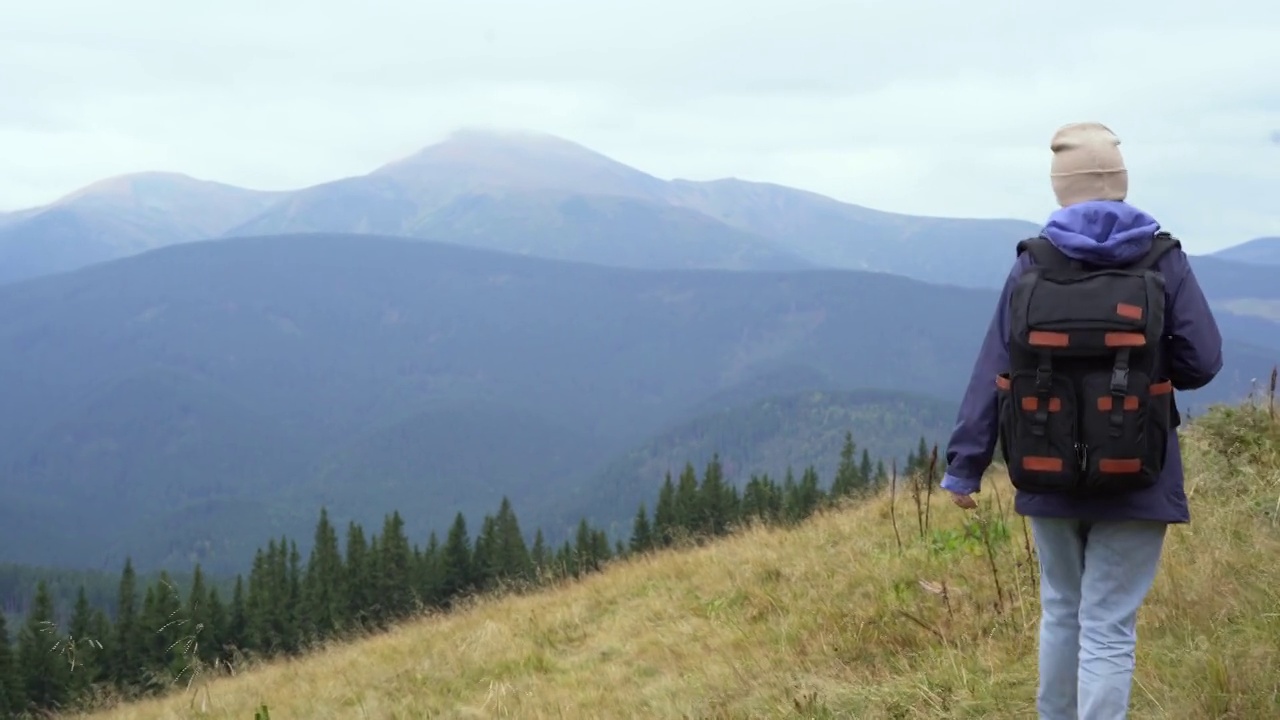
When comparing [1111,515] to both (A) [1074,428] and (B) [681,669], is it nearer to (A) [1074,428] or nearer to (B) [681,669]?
(A) [1074,428]

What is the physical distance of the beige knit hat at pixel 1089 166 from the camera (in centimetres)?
340

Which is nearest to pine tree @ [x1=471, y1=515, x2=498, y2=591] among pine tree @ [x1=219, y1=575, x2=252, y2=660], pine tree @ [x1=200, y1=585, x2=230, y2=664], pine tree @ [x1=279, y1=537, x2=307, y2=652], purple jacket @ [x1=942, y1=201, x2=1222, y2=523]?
pine tree @ [x1=279, y1=537, x2=307, y2=652]

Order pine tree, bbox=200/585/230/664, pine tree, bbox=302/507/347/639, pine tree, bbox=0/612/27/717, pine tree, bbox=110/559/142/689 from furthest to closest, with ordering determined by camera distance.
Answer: pine tree, bbox=302/507/347/639 < pine tree, bbox=110/559/142/689 < pine tree, bbox=200/585/230/664 < pine tree, bbox=0/612/27/717

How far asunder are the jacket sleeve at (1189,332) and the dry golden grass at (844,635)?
126 centimetres

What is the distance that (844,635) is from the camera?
18.3 feet

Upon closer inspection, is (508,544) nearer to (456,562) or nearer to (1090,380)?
(456,562)

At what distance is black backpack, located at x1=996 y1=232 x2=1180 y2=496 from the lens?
3.08 metres

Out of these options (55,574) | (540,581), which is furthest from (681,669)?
(55,574)

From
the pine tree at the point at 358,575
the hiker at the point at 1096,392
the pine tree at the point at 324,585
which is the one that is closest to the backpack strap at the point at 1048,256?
the hiker at the point at 1096,392

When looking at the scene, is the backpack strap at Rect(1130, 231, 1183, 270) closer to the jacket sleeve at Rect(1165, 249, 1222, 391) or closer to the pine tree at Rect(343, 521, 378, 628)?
the jacket sleeve at Rect(1165, 249, 1222, 391)

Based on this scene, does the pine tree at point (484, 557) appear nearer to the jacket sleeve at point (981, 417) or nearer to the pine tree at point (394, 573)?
the pine tree at point (394, 573)

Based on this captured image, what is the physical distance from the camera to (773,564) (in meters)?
8.12

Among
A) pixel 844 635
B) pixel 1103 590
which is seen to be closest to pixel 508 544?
pixel 844 635

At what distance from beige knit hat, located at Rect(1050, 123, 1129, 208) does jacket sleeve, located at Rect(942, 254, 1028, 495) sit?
11.1 inches
